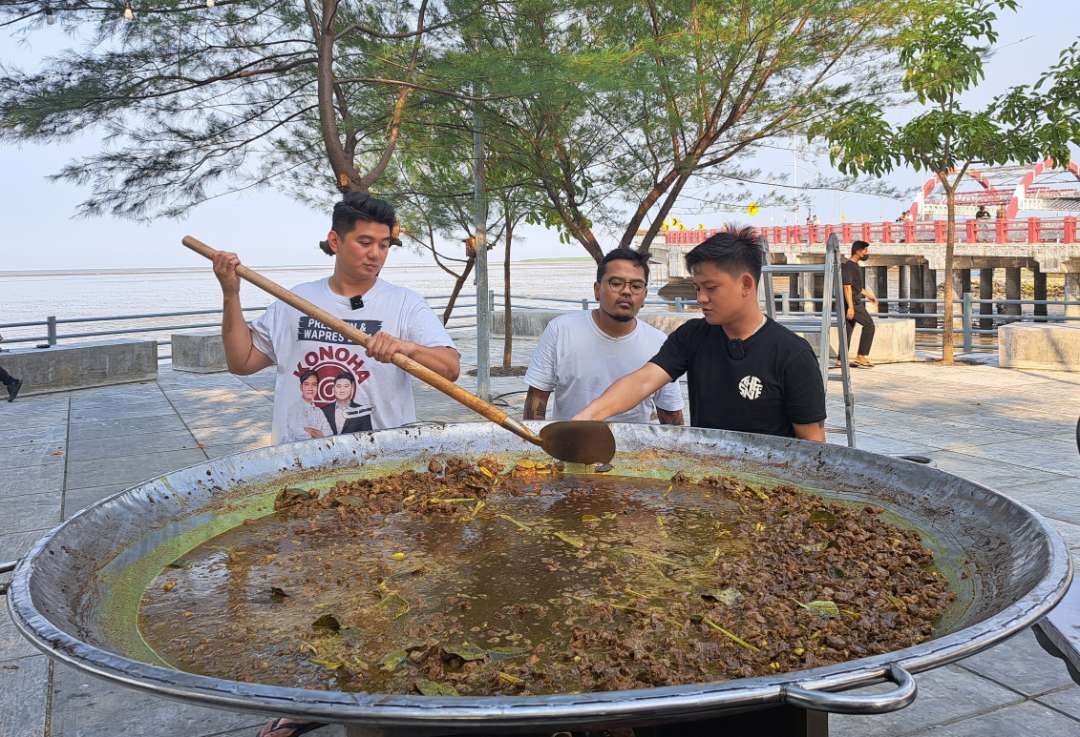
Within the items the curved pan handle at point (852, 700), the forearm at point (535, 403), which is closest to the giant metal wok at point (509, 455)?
the curved pan handle at point (852, 700)

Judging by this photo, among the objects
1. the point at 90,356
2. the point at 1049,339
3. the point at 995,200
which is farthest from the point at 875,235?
the point at 90,356

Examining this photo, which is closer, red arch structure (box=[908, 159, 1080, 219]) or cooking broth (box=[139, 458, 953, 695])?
cooking broth (box=[139, 458, 953, 695])

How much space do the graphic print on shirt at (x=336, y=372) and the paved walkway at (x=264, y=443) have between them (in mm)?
1034

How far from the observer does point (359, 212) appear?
3.20m

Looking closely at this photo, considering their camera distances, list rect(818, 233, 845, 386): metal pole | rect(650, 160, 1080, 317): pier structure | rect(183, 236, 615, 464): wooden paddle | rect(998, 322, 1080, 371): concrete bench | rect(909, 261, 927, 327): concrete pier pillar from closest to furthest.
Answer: rect(183, 236, 615, 464): wooden paddle
rect(818, 233, 845, 386): metal pole
rect(998, 322, 1080, 371): concrete bench
rect(650, 160, 1080, 317): pier structure
rect(909, 261, 927, 327): concrete pier pillar

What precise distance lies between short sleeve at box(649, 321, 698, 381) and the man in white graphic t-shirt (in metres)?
0.75

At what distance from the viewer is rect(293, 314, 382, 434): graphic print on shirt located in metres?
3.24

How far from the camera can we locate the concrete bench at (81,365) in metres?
10.8

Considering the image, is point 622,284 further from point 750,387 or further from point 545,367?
point 750,387

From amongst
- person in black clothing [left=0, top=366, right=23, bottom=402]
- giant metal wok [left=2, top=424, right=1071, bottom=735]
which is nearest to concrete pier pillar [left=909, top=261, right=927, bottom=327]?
person in black clothing [left=0, top=366, right=23, bottom=402]

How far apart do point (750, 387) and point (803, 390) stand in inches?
6.8

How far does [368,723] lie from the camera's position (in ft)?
3.59

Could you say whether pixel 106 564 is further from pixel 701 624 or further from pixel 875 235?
pixel 875 235

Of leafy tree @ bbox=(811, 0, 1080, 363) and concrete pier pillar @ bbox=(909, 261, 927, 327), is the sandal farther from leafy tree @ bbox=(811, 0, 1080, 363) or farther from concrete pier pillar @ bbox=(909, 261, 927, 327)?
concrete pier pillar @ bbox=(909, 261, 927, 327)
